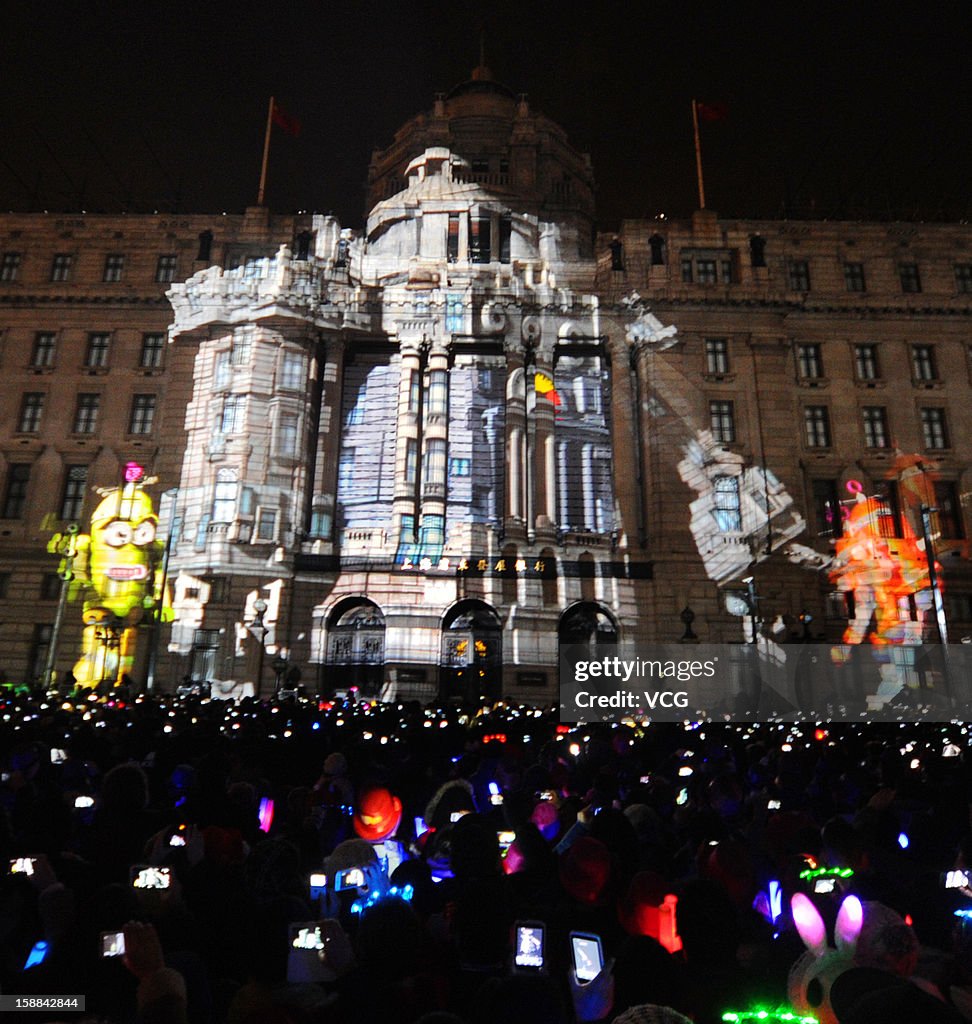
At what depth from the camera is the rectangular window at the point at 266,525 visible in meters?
38.5

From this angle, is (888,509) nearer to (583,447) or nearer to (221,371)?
(583,447)

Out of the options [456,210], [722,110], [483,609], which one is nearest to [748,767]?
[483,609]

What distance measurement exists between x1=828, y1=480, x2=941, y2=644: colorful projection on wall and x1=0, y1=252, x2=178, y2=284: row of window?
38.6 metres

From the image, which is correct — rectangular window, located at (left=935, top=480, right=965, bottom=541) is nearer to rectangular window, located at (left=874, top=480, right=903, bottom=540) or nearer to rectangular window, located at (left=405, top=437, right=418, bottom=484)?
rectangular window, located at (left=874, top=480, right=903, bottom=540)

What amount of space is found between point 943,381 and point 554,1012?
4759cm

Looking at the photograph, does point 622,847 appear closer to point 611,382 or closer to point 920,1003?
point 920,1003

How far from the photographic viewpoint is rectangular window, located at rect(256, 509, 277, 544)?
38.5 metres

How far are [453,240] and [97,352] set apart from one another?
2047 cm

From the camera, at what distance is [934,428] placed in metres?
42.9

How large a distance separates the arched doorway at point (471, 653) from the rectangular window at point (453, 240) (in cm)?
1868

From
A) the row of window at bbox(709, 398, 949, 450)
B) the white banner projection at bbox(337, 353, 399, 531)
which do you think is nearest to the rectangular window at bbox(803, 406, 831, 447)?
the row of window at bbox(709, 398, 949, 450)

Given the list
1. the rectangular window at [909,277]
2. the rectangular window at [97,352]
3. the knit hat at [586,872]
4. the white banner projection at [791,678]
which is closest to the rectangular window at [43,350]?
the rectangular window at [97,352]

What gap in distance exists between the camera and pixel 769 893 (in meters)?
6.48

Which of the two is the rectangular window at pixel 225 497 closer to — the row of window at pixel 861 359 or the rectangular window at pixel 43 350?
the rectangular window at pixel 43 350
